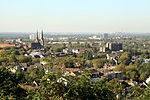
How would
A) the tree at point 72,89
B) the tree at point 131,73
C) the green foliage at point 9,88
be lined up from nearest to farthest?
the tree at point 72,89, the green foliage at point 9,88, the tree at point 131,73

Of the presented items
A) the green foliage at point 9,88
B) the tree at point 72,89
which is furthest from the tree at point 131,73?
the tree at point 72,89

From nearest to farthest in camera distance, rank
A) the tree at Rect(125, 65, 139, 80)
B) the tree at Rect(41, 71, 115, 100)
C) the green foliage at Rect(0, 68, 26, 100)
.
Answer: the tree at Rect(41, 71, 115, 100) < the green foliage at Rect(0, 68, 26, 100) < the tree at Rect(125, 65, 139, 80)

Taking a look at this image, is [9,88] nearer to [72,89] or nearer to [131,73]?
[72,89]

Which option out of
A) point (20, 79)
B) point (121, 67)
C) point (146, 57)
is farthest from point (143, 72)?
point (20, 79)

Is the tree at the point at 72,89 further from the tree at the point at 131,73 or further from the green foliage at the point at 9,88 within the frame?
the tree at the point at 131,73

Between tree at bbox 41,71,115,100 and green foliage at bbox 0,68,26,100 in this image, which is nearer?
tree at bbox 41,71,115,100

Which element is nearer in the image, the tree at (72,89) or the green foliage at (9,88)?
the tree at (72,89)

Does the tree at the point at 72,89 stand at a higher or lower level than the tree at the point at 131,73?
higher

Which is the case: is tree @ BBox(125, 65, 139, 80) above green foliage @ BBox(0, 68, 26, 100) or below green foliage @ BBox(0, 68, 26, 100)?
below

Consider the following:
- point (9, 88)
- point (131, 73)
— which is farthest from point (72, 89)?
point (131, 73)

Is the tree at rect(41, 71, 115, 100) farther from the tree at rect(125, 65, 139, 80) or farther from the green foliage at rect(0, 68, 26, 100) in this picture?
the tree at rect(125, 65, 139, 80)

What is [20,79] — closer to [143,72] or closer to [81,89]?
[81,89]

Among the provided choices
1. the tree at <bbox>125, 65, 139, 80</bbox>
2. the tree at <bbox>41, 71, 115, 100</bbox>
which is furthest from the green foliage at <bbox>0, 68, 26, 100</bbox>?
the tree at <bbox>125, 65, 139, 80</bbox>
